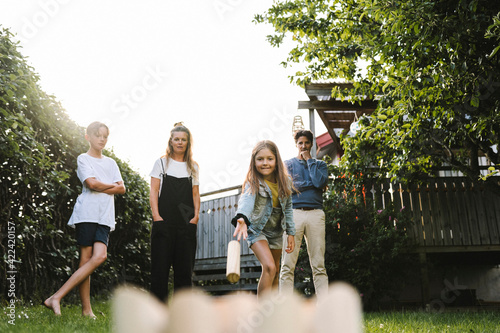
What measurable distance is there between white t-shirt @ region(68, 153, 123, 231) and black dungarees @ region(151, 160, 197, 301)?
0.57 metres

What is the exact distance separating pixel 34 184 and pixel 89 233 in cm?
164

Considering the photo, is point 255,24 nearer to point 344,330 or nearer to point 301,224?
point 301,224

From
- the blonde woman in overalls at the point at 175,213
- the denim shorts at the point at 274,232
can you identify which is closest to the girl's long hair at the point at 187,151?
the blonde woman in overalls at the point at 175,213

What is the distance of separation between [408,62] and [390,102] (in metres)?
1.66

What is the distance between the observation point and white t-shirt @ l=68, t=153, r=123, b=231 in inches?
148

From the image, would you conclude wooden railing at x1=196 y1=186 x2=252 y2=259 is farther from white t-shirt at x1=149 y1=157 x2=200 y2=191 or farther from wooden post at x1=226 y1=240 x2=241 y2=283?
wooden post at x1=226 y1=240 x2=241 y2=283

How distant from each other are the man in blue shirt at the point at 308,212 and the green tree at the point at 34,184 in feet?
8.21

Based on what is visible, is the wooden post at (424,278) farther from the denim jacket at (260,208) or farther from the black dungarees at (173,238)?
the black dungarees at (173,238)

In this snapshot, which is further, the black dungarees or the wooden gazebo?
the wooden gazebo

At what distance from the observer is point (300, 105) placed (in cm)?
1055

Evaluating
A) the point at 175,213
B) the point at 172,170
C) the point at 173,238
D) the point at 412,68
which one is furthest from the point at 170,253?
the point at 412,68

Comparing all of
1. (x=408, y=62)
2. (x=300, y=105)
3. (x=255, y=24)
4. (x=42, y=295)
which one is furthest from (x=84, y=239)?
(x=300, y=105)

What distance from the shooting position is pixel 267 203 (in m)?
3.82

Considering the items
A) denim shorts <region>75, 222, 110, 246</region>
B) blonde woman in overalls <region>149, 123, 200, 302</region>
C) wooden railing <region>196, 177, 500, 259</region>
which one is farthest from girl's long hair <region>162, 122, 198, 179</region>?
wooden railing <region>196, 177, 500, 259</region>
